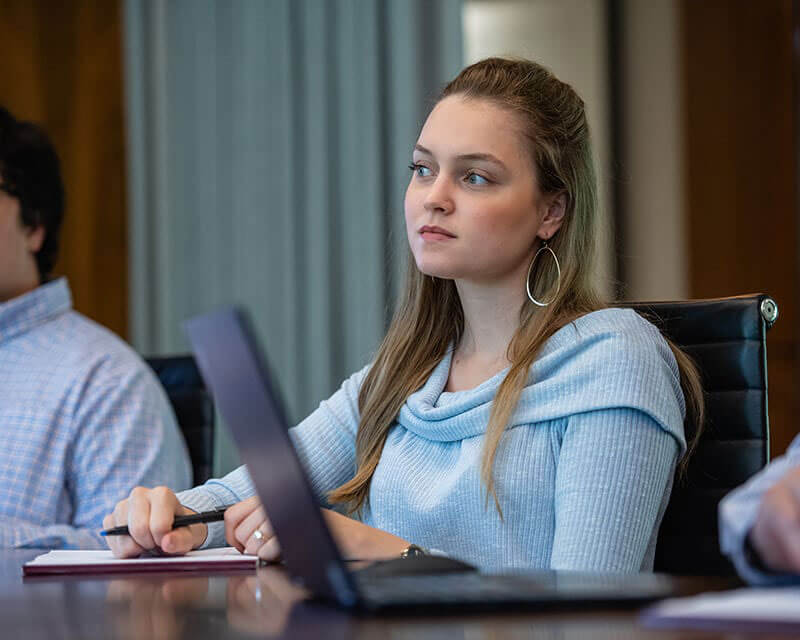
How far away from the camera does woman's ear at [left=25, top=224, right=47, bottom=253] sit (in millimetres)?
2328

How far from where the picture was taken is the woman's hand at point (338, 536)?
1.22 meters

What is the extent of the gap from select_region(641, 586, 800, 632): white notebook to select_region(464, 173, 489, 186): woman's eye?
89cm

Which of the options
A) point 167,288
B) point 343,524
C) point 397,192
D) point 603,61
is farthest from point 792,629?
point 603,61

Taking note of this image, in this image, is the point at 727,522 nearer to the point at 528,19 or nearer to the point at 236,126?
the point at 236,126

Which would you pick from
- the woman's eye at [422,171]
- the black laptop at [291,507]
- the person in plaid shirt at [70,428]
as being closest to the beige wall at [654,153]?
the person in plaid shirt at [70,428]

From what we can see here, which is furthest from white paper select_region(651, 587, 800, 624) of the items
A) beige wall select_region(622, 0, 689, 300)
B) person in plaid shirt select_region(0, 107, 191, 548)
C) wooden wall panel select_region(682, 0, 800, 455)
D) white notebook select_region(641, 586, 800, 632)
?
beige wall select_region(622, 0, 689, 300)

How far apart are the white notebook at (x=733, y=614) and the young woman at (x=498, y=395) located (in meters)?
0.57

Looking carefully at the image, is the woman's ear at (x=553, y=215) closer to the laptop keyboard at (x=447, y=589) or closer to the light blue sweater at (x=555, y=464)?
the light blue sweater at (x=555, y=464)

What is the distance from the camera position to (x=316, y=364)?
317cm

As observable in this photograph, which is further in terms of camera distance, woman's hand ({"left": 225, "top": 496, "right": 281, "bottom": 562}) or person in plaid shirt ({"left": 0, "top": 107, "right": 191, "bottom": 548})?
person in plaid shirt ({"left": 0, "top": 107, "right": 191, "bottom": 548})

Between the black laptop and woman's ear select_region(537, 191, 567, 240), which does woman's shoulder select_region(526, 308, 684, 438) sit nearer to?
woman's ear select_region(537, 191, 567, 240)

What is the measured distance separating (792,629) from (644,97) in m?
3.58

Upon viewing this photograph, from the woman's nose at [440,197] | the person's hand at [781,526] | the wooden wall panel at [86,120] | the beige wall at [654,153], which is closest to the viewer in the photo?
the person's hand at [781,526]

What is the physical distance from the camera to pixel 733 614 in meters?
0.65
